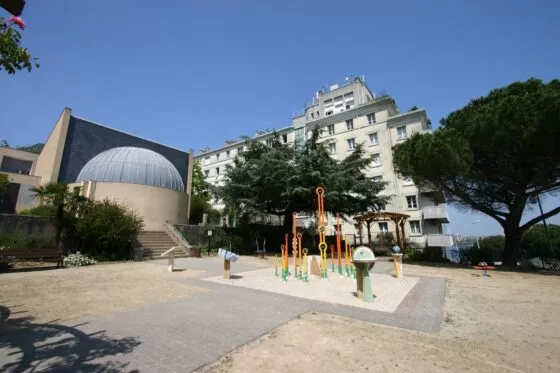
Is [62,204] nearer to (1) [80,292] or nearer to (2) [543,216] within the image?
(1) [80,292]

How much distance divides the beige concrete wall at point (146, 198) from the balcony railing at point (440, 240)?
77.6 ft

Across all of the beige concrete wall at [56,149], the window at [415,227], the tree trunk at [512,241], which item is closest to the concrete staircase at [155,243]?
the beige concrete wall at [56,149]

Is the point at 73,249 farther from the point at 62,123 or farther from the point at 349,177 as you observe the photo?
the point at 349,177

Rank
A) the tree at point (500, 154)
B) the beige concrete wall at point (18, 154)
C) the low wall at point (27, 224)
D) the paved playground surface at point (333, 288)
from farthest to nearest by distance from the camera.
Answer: the beige concrete wall at point (18, 154) → the tree at point (500, 154) → the low wall at point (27, 224) → the paved playground surface at point (333, 288)

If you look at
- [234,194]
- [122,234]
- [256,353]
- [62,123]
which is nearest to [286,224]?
[234,194]

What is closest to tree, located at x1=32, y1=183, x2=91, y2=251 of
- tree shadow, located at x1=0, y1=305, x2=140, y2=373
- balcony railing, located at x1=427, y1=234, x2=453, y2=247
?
tree shadow, located at x1=0, y1=305, x2=140, y2=373

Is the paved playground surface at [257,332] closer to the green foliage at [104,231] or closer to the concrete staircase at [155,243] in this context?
the green foliage at [104,231]

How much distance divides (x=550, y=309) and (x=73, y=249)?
2157 centimetres

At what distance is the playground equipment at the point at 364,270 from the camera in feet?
23.6

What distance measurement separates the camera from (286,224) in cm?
2581

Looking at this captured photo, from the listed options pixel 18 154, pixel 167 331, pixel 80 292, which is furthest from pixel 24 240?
pixel 18 154

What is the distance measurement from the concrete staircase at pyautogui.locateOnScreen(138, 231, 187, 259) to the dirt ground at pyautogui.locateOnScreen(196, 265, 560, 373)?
1598cm

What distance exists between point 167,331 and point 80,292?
200 inches

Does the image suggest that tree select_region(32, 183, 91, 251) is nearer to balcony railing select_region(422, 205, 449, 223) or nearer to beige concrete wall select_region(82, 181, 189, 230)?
beige concrete wall select_region(82, 181, 189, 230)
